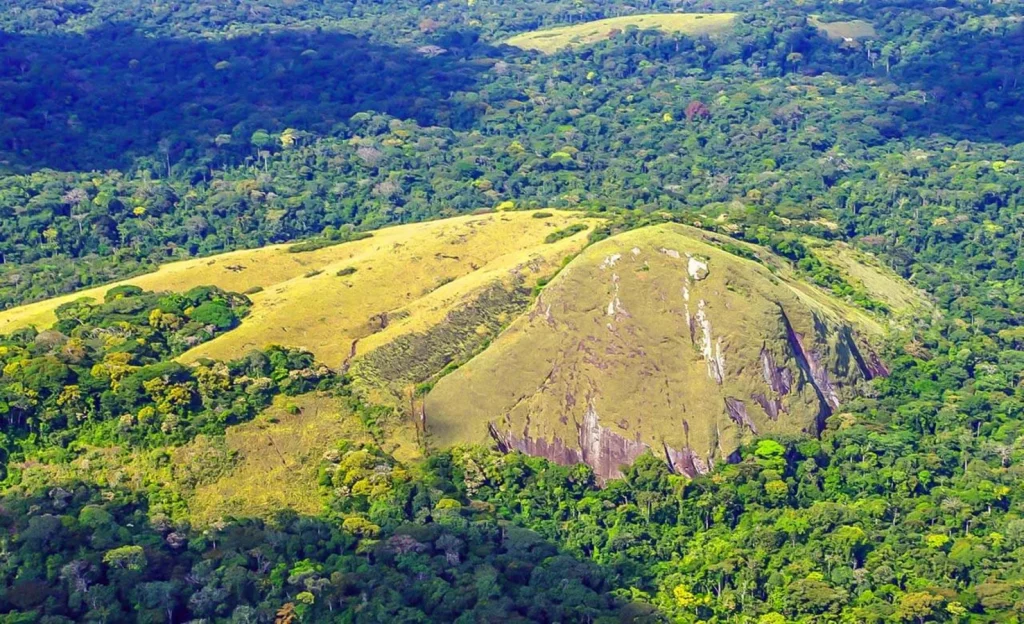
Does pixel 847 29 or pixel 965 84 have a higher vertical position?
pixel 847 29

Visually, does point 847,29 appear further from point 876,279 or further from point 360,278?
point 360,278

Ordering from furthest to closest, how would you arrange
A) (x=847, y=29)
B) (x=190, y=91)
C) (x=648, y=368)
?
(x=847, y=29), (x=190, y=91), (x=648, y=368)

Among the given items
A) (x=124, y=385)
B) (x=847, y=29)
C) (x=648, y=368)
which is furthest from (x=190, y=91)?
(x=648, y=368)

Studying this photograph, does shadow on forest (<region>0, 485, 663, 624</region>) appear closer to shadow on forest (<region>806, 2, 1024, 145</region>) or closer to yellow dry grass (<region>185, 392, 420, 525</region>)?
yellow dry grass (<region>185, 392, 420, 525</region>)

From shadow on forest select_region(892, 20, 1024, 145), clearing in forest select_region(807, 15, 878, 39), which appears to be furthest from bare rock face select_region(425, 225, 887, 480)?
clearing in forest select_region(807, 15, 878, 39)

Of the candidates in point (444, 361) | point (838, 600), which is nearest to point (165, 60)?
point (444, 361)

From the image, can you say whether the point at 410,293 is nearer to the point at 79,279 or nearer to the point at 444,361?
the point at 444,361

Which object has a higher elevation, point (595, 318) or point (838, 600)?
point (595, 318)
